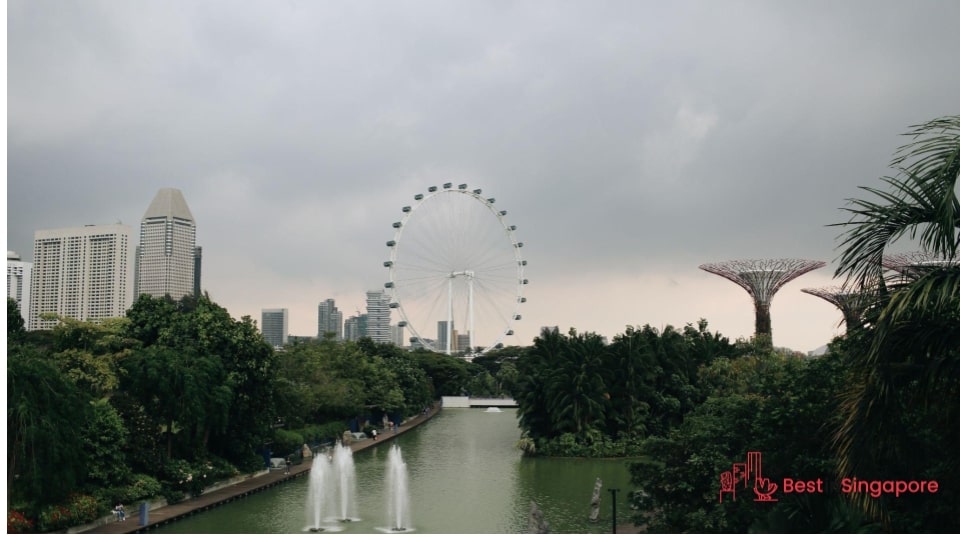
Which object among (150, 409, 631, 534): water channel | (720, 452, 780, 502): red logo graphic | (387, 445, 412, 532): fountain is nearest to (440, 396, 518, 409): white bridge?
(150, 409, 631, 534): water channel

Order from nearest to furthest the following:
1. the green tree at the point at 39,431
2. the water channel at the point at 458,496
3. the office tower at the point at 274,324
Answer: the green tree at the point at 39,431 < the water channel at the point at 458,496 < the office tower at the point at 274,324

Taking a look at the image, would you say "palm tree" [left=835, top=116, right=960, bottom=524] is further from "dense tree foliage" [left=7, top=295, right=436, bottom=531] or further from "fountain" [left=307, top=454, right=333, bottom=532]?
"fountain" [left=307, top=454, right=333, bottom=532]

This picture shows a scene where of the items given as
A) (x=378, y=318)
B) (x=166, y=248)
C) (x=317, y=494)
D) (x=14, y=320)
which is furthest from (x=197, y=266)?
(x=317, y=494)

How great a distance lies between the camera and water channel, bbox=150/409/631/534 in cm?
1570

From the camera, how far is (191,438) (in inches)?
746

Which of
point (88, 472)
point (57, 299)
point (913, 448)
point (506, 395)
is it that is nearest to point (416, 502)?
point (88, 472)

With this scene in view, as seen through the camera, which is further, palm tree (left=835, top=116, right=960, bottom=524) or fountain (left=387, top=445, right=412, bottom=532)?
fountain (left=387, top=445, right=412, bottom=532)

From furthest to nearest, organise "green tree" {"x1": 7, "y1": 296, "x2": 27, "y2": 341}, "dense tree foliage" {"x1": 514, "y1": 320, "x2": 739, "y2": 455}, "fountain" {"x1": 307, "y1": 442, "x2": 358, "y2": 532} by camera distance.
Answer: "dense tree foliage" {"x1": 514, "y1": 320, "x2": 739, "y2": 455}
"green tree" {"x1": 7, "y1": 296, "x2": 27, "y2": 341}
"fountain" {"x1": 307, "y1": 442, "x2": 358, "y2": 532}

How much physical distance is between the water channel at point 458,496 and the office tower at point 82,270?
23.5 m

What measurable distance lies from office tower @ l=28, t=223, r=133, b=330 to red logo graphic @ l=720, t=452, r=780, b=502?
38438 millimetres

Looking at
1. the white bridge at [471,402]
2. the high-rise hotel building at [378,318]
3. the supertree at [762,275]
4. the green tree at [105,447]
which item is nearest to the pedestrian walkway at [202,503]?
the green tree at [105,447]

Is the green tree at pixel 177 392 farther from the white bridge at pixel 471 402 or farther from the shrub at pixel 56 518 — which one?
the white bridge at pixel 471 402

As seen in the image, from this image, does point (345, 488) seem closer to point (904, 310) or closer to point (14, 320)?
point (14, 320)

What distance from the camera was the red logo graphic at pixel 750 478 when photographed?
36.1 feet
